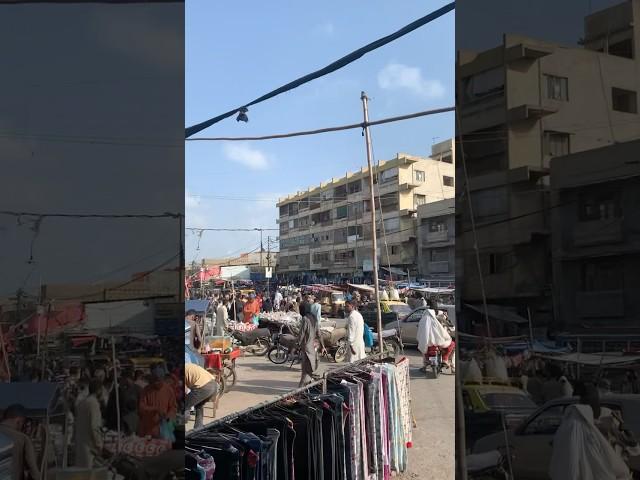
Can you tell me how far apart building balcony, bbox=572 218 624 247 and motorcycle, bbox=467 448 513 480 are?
1.68 feet

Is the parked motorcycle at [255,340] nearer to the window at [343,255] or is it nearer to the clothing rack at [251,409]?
the clothing rack at [251,409]

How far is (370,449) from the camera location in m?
3.86

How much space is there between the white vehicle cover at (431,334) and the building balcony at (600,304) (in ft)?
28.6

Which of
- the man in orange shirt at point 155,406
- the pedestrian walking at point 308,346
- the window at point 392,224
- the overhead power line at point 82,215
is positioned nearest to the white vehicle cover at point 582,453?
the man in orange shirt at point 155,406

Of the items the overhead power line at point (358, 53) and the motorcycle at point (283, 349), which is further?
the motorcycle at point (283, 349)

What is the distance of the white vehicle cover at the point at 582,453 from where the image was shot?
112 cm

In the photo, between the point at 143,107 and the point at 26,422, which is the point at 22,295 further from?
the point at 143,107

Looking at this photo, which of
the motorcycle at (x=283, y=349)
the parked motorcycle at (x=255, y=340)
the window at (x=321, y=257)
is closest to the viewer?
the motorcycle at (x=283, y=349)

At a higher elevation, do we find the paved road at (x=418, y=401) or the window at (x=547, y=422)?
the window at (x=547, y=422)

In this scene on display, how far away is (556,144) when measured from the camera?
1.21m

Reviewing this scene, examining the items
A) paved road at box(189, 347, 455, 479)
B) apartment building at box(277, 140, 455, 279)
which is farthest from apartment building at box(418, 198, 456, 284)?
apartment building at box(277, 140, 455, 279)

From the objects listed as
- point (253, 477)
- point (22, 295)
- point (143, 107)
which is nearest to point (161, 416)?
point (22, 295)

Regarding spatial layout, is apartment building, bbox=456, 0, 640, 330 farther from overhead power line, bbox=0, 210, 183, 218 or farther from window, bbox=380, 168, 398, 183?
window, bbox=380, 168, 398, 183

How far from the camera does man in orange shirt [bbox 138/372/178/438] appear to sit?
130 cm
